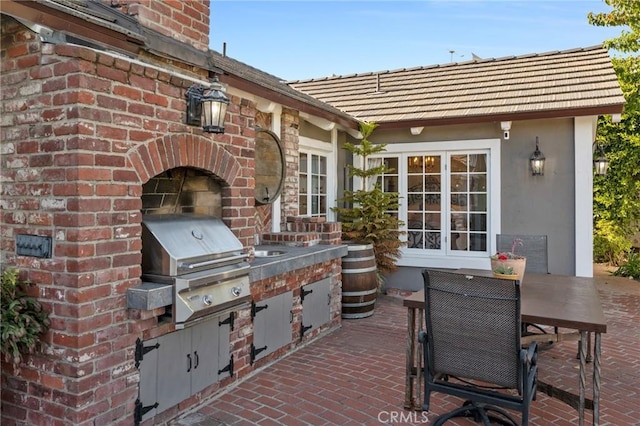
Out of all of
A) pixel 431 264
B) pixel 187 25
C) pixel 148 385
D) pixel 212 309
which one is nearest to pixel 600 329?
pixel 212 309

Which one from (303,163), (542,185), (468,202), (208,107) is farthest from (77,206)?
(542,185)

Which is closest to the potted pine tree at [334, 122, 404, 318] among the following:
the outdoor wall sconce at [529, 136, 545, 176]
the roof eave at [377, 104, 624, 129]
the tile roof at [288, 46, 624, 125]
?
the roof eave at [377, 104, 624, 129]

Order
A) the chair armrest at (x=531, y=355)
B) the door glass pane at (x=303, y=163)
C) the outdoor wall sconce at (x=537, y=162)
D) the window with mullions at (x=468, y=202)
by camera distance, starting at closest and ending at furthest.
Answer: the chair armrest at (x=531, y=355), the outdoor wall sconce at (x=537, y=162), the door glass pane at (x=303, y=163), the window with mullions at (x=468, y=202)

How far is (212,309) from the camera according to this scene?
3098 millimetres

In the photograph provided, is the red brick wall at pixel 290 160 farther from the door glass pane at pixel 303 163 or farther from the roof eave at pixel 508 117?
the roof eave at pixel 508 117

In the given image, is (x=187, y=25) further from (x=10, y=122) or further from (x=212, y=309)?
(x=212, y=309)

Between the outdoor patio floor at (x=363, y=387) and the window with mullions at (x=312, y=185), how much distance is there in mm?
2041

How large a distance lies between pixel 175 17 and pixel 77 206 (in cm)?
192

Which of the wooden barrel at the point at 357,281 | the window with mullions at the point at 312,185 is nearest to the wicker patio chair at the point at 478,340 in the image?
the wooden barrel at the point at 357,281

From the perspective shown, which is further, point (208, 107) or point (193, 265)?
point (208, 107)

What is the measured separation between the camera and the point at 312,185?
689cm

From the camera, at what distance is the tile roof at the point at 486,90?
6387 mm

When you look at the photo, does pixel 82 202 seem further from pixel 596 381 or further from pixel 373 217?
pixel 373 217

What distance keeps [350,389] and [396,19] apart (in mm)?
6787
